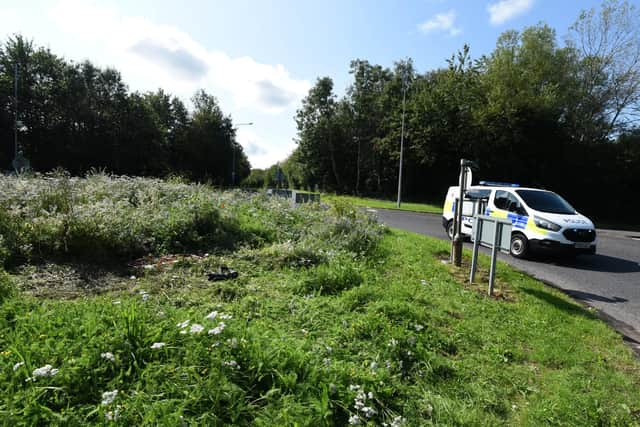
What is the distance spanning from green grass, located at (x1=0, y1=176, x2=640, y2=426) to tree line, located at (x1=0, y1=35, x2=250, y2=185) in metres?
25.3

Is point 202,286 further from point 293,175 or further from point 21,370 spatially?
point 293,175

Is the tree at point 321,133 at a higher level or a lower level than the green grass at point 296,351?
higher

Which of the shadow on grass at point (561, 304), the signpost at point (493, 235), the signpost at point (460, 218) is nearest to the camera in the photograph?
the shadow on grass at point (561, 304)

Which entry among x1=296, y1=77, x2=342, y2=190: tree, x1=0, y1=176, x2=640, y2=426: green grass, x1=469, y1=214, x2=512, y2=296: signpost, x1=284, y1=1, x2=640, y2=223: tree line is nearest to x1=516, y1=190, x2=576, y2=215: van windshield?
x1=0, y1=176, x2=640, y2=426: green grass

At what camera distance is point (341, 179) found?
43.3 m

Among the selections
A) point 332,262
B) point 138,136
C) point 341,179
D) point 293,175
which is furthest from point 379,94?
point 332,262

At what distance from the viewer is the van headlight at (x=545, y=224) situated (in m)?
8.16

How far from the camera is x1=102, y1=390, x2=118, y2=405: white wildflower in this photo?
1928 mm

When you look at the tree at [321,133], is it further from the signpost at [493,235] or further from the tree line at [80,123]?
the signpost at [493,235]

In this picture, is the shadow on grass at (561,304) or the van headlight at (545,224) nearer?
the shadow on grass at (561,304)

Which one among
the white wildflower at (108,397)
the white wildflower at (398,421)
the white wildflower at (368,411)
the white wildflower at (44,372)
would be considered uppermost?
the white wildflower at (44,372)

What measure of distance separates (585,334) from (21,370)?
5.82 meters

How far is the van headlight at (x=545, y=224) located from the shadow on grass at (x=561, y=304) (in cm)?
320

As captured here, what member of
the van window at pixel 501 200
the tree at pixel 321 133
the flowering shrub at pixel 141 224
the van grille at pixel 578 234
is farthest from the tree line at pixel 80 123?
the van grille at pixel 578 234
